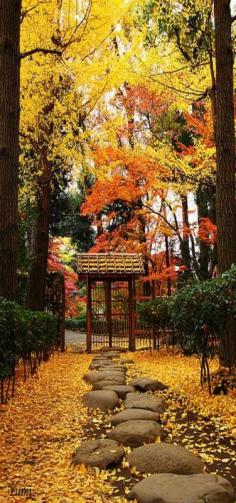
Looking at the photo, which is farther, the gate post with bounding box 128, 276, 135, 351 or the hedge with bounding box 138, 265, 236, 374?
the gate post with bounding box 128, 276, 135, 351

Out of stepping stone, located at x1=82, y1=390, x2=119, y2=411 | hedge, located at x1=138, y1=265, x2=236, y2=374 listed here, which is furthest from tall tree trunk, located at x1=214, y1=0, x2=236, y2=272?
stepping stone, located at x1=82, y1=390, x2=119, y2=411

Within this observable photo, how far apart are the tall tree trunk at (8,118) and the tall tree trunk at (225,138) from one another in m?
2.98

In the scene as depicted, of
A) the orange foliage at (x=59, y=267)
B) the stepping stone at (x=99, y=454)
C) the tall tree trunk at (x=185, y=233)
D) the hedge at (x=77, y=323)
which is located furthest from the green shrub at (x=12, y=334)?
the hedge at (x=77, y=323)

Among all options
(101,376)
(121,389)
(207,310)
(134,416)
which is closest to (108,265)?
(101,376)

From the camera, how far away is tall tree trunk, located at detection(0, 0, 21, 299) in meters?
5.57

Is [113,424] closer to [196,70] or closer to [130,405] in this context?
[130,405]

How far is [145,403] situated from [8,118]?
3720 mm

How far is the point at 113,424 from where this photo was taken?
4328 millimetres

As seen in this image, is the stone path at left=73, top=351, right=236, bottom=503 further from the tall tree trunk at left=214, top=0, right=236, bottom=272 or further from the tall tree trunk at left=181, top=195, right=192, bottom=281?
the tall tree trunk at left=181, top=195, right=192, bottom=281

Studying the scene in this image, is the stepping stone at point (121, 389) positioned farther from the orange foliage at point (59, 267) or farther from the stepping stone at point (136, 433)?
the orange foliage at point (59, 267)

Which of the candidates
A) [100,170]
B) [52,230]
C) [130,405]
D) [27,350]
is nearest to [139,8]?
[100,170]

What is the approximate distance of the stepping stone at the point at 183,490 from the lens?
2354mm

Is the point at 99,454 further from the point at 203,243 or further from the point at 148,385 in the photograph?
the point at 203,243

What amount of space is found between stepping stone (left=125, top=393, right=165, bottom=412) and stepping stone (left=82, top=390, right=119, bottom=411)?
17cm
